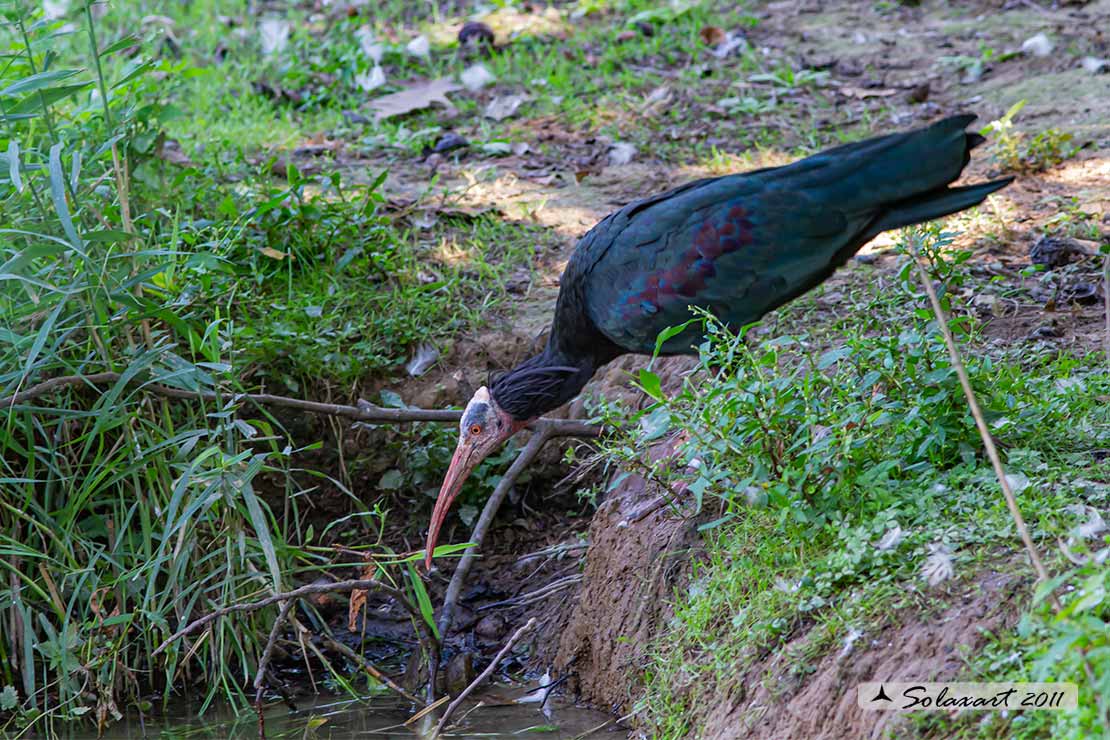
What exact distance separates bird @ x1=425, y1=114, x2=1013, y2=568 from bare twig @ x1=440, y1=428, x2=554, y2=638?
16cm

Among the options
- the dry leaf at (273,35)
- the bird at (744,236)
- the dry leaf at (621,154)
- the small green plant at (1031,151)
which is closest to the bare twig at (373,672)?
the bird at (744,236)

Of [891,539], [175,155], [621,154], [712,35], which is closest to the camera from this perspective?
[891,539]

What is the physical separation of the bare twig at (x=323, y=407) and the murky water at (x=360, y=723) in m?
1.01

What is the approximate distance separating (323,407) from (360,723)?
1105 millimetres

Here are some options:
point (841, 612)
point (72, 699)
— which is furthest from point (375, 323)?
point (841, 612)

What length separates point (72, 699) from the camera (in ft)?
12.5

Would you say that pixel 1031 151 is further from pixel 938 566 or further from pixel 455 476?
pixel 938 566

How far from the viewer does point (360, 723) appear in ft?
13.0

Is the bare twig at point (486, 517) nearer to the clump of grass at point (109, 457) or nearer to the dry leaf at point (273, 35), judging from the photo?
the clump of grass at point (109, 457)

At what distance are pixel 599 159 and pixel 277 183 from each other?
5.40 feet

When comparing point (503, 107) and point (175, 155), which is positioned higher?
point (175, 155)

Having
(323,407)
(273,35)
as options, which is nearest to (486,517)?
(323,407)

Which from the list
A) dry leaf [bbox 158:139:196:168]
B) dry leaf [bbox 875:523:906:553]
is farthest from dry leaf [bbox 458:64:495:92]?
dry leaf [bbox 875:523:906:553]

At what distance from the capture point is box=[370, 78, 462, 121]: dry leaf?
705cm
